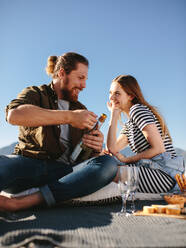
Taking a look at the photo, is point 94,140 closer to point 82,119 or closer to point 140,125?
point 82,119

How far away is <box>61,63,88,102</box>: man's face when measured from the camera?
3141 millimetres

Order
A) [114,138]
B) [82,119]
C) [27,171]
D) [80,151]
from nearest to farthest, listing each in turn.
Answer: [82,119] < [27,171] < [80,151] < [114,138]

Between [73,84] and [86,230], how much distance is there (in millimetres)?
2079

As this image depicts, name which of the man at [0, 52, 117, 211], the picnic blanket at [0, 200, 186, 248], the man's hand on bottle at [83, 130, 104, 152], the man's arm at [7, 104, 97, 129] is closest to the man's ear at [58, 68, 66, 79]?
the man at [0, 52, 117, 211]

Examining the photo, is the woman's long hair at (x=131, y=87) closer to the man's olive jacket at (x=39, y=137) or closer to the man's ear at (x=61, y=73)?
the man's ear at (x=61, y=73)

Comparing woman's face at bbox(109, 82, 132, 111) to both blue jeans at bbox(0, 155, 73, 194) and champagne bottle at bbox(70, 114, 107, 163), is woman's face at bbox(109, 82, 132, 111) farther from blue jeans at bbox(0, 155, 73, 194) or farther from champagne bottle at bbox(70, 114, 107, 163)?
blue jeans at bbox(0, 155, 73, 194)

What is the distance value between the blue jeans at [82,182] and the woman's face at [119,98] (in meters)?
1.35

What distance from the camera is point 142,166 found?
8.81ft

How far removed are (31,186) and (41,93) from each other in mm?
984

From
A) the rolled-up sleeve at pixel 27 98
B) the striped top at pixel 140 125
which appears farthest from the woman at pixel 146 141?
the rolled-up sleeve at pixel 27 98

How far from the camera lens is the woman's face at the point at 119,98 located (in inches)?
136

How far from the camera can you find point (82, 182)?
6.95 feet

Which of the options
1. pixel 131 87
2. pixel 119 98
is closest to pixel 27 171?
pixel 119 98

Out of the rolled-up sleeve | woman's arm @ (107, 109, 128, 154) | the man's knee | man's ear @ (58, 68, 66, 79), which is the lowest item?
the man's knee
